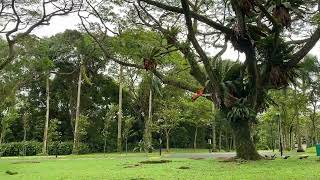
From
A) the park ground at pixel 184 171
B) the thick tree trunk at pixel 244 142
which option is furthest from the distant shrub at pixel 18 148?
the thick tree trunk at pixel 244 142

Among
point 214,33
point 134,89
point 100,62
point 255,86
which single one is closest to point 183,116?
point 134,89

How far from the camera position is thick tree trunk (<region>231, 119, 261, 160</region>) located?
64.6ft

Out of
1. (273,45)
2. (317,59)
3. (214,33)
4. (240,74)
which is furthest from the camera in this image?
(317,59)

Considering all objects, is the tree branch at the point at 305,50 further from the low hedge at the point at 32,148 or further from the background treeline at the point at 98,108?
the low hedge at the point at 32,148

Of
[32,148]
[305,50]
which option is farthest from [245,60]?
[32,148]

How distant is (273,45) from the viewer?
1888cm

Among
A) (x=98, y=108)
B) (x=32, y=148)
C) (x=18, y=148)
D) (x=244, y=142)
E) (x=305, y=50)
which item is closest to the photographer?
(x=305, y=50)

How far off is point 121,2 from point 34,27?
5.35 m

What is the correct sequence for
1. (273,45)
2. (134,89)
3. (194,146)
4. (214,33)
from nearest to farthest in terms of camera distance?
(273,45) → (214,33) → (134,89) → (194,146)

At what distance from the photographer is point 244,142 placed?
785 inches

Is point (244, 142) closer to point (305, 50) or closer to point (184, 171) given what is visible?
point (305, 50)

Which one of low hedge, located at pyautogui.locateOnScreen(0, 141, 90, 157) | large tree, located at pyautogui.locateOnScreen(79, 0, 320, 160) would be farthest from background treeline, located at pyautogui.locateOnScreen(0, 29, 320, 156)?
large tree, located at pyautogui.locateOnScreen(79, 0, 320, 160)

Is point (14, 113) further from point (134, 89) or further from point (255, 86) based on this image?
point (255, 86)

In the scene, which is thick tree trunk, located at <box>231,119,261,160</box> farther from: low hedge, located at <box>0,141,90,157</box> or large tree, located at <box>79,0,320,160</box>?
low hedge, located at <box>0,141,90,157</box>
